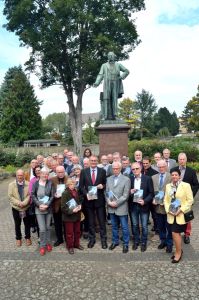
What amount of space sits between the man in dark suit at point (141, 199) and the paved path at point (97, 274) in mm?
395

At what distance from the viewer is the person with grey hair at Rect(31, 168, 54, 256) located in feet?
20.4

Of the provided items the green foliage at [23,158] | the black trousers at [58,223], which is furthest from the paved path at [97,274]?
the green foliage at [23,158]

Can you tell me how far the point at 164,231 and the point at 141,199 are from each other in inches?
35.0

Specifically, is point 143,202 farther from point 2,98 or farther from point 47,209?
point 2,98

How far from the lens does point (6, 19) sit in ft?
94.2

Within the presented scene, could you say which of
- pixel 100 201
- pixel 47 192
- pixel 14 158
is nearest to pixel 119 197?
pixel 100 201

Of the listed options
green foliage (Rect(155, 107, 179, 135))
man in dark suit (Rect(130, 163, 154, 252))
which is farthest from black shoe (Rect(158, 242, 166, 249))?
green foliage (Rect(155, 107, 179, 135))

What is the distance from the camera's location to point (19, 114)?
4250cm

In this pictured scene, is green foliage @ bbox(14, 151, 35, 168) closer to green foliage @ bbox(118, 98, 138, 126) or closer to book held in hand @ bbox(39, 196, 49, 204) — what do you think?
book held in hand @ bbox(39, 196, 49, 204)

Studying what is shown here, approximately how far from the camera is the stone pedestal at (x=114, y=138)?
37.1 ft

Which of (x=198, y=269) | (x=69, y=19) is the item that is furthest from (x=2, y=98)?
(x=198, y=269)

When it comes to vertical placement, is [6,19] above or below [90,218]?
above

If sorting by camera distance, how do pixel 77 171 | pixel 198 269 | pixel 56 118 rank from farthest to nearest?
pixel 56 118 → pixel 77 171 → pixel 198 269

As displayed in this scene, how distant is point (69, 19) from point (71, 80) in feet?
16.7
